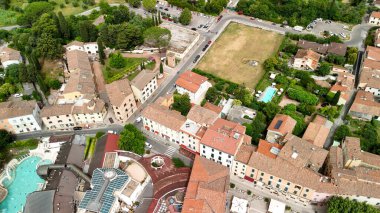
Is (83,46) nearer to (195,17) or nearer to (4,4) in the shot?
(195,17)

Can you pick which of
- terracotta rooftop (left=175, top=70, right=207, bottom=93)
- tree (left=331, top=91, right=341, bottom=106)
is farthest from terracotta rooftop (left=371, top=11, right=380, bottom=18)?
terracotta rooftop (left=175, top=70, right=207, bottom=93)

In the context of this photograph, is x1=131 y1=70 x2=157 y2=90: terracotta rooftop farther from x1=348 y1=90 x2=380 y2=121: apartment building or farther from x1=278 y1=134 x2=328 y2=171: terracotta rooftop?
x1=348 y1=90 x2=380 y2=121: apartment building

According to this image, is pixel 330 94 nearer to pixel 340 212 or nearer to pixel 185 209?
pixel 340 212

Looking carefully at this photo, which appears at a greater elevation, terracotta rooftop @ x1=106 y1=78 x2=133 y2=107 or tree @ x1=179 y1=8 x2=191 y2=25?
tree @ x1=179 y1=8 x2=191 y2=25

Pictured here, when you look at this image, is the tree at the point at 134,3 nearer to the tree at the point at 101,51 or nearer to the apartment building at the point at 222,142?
the tree at the point at 101,51

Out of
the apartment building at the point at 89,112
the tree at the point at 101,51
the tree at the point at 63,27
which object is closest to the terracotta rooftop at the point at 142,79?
the apartment building at the point at 89,112

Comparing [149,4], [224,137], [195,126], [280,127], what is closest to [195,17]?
[149,4]

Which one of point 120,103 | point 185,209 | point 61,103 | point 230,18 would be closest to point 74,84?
point 61,103
